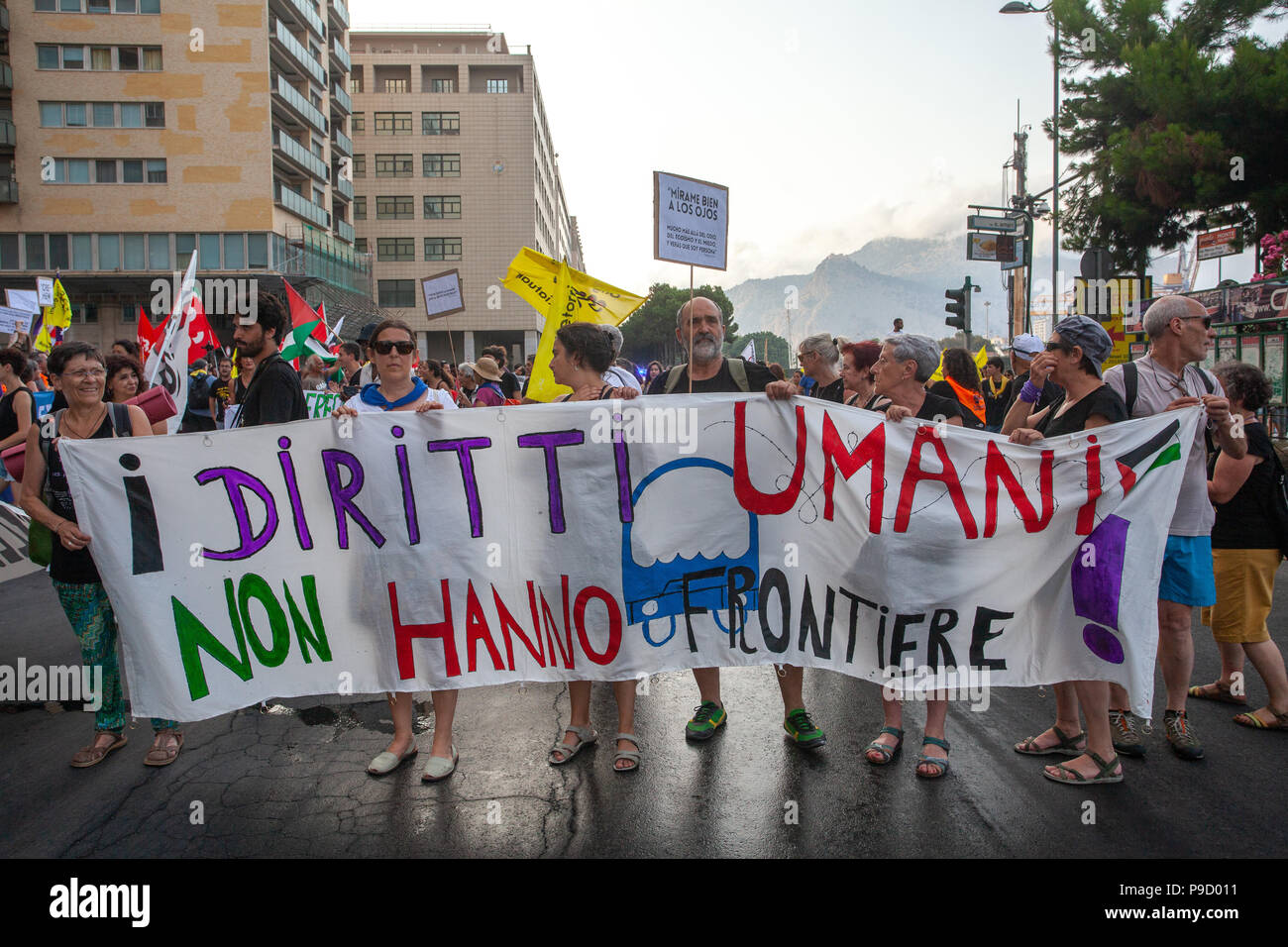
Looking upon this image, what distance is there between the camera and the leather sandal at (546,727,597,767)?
4.23m

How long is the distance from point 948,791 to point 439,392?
3159 mm

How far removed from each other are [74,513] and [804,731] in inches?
147

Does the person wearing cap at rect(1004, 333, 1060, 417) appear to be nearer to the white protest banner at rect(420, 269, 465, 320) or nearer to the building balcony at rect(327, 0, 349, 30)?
the white protest banner at rect(420, 269, 465, 320)

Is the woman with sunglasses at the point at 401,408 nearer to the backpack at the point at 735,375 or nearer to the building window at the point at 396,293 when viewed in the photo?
the backpack at the point at 735,375

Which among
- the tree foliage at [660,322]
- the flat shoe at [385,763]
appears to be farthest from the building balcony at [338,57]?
the flat shoe at [385,763]

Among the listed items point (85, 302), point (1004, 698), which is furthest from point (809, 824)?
point (85, 302)

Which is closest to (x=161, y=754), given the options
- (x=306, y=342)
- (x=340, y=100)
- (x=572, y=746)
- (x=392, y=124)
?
(x=572, y=746)

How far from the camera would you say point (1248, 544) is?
4734 mm

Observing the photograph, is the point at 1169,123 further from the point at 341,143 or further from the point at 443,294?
the point at 341,143

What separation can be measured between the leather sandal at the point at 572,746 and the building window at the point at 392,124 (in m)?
68.4

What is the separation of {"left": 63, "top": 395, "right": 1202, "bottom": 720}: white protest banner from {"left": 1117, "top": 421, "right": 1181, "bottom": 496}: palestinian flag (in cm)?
1

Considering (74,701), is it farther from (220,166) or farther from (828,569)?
(220,166)

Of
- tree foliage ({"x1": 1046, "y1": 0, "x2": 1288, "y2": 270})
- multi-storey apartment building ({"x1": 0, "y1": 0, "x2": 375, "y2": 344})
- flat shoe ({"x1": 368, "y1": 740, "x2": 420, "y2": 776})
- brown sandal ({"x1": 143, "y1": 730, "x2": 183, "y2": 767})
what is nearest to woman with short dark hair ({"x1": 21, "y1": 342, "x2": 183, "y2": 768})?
brown sandal ({"x1": 143, "y1": 730, "x2": 183, "y2": 767})

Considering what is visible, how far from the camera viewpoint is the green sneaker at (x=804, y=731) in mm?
4387
